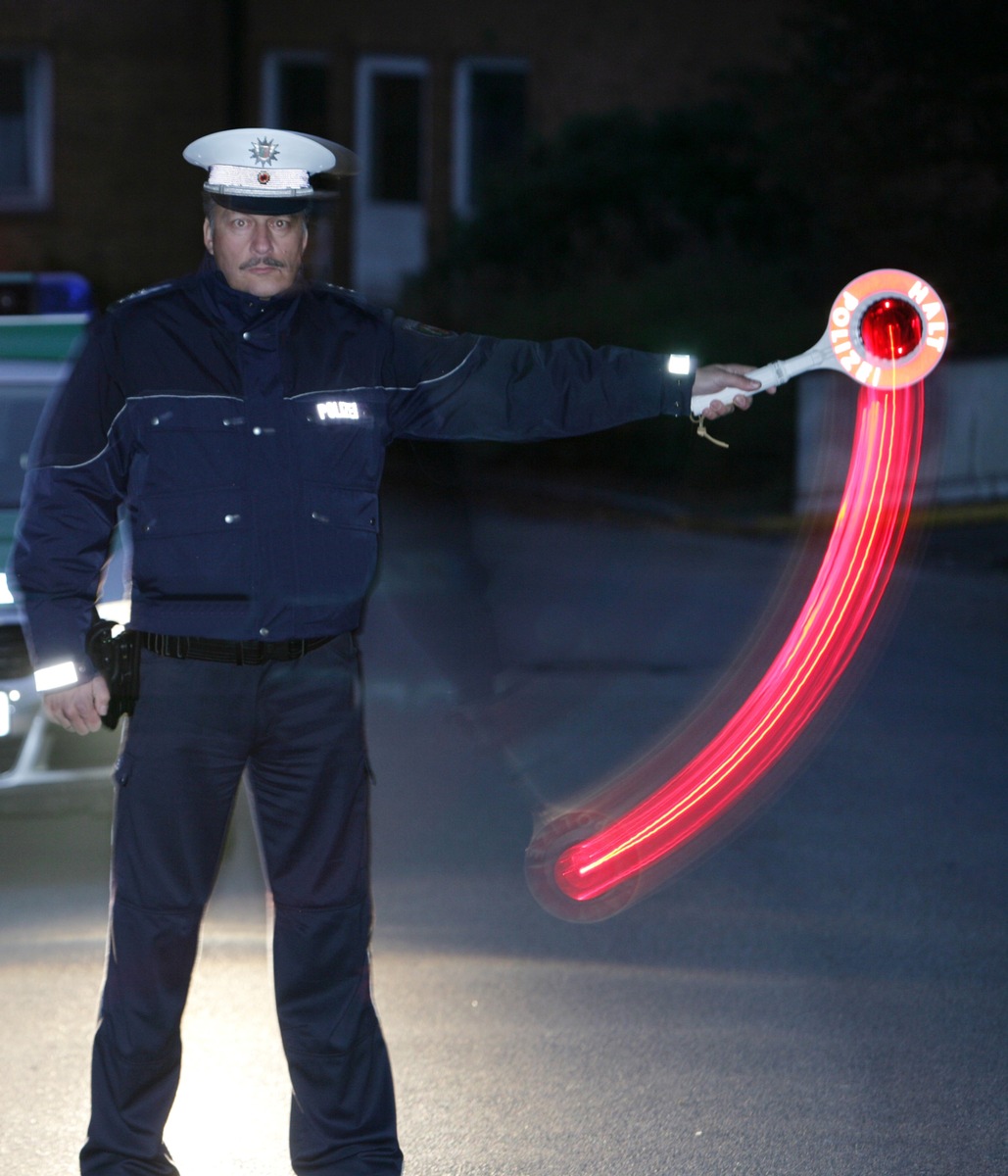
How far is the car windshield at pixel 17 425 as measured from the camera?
745cm

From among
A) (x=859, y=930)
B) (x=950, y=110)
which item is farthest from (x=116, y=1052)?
(x=950, y=110)

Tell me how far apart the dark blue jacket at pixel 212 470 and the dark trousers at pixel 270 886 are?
157 millimetres

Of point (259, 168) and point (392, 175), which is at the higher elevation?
point (259, 168)

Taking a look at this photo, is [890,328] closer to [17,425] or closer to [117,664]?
[117,664]

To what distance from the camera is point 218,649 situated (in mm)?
3754

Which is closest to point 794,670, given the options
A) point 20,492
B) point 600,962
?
point 600,962

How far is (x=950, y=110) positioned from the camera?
18.4 meters

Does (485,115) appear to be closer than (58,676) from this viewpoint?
No

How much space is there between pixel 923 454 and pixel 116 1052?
14195mm

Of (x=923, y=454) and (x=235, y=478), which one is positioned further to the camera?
(x=923, y=454)

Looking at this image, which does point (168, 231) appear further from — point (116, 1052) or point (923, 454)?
point (116, 1052)

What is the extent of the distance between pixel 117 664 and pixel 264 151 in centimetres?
108

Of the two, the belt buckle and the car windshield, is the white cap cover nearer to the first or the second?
the belt buckle

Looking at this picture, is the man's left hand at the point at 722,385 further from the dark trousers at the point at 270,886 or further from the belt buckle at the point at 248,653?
the belt buckle at the point at 248,653
